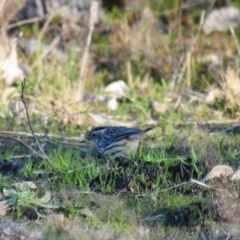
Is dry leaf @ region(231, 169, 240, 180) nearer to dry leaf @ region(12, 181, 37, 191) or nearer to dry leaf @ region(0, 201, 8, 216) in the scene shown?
dry leaf @ region(12, 181, 37, 191)

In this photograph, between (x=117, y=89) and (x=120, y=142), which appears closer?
(x=120, y=142)

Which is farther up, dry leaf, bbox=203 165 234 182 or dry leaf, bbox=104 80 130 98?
dry leaf, bbox=203 165 234 182

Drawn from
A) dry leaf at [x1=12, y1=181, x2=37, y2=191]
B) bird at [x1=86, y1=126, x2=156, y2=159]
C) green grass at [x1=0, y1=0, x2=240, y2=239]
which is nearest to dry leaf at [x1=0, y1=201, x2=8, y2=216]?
green grass at [x1=0, y1=0, x2=240, y2=239]

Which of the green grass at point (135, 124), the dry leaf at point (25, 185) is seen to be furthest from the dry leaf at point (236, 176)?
the dry leaf at point (25, 185)

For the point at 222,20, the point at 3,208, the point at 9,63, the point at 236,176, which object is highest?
the point at 3,208

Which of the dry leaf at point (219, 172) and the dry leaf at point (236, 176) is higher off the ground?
the dry leaf at point (219, 172)

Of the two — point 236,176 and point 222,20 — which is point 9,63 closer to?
point 236,176

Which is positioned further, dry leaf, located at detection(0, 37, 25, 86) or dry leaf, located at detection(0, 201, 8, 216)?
dry leaf, located at detection(0, 37, 25, 86)

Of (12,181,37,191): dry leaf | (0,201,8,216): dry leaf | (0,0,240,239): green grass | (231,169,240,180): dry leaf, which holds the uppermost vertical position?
(0,201,8,216): dry leaf

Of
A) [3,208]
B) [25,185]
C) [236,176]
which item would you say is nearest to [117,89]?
[236,176]

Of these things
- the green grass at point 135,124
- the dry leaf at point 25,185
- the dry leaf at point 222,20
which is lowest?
the dry leaf at point 222,20

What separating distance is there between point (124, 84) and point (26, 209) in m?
4.62

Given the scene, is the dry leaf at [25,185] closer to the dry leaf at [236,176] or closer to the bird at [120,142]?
the bird at [120,142]

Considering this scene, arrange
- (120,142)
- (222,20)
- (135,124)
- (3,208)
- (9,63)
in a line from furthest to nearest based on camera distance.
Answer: (222,20), (9,63), (135,124), (120,142), (3,208)
